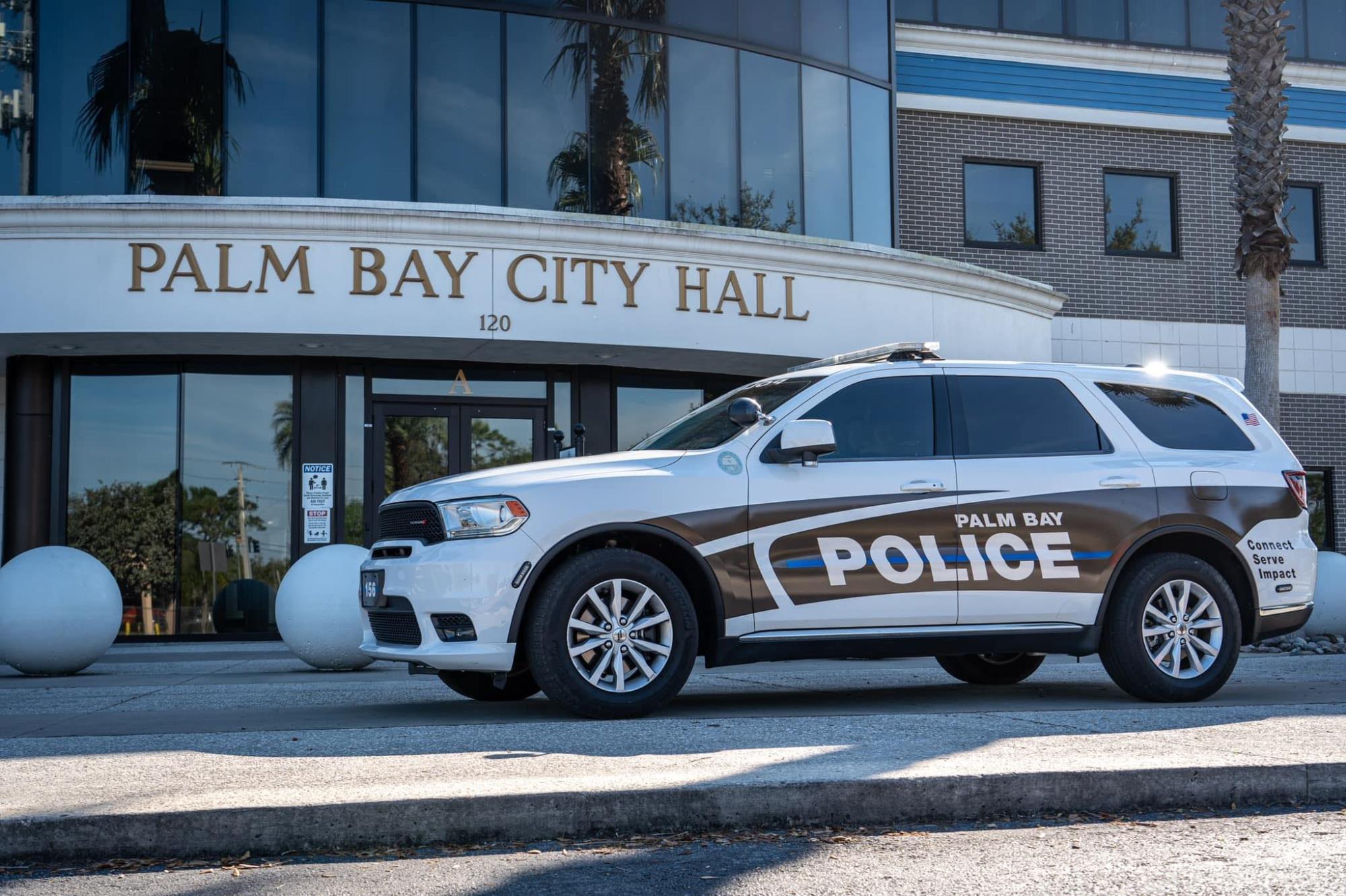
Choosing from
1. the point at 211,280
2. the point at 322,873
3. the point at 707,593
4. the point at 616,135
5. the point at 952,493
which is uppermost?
the point at 616,135

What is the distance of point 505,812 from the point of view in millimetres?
4734

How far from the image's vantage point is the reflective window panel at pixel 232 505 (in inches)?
668

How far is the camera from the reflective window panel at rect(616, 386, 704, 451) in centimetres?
1861

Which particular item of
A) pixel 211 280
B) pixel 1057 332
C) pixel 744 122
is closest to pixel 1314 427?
pixel 1057 332

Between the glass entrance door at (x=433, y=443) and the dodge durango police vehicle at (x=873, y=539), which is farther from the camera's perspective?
the glass entrance door at (x=433, y=443)

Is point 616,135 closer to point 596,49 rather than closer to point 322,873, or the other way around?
point 596,49

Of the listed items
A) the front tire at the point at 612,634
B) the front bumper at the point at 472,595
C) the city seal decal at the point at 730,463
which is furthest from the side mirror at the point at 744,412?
the front bumper at the point at 472,595

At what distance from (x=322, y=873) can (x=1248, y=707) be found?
516cm

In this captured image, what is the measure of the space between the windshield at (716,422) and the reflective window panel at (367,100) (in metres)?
9.42

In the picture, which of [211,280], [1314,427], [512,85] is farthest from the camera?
[1314,427]

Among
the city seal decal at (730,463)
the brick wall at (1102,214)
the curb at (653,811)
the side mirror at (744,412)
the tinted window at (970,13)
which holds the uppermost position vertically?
the tinted window at (970,13)

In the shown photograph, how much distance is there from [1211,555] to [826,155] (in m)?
11.3

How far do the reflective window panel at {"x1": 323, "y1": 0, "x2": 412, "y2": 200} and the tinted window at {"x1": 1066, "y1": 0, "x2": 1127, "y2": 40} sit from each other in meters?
10.6

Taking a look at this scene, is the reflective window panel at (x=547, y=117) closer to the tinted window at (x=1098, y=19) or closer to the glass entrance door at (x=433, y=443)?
the glass entrance door at (x=433, y=443)
